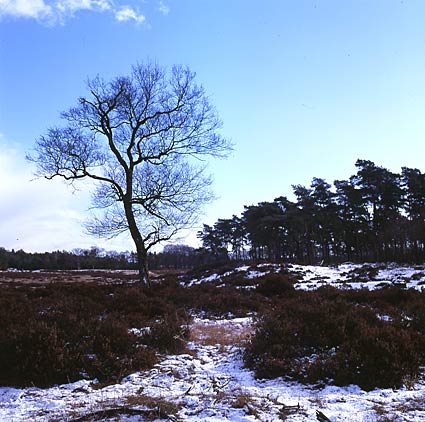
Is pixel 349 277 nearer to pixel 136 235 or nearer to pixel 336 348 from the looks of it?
pixel 136 235

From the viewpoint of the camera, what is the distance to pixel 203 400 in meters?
4.01

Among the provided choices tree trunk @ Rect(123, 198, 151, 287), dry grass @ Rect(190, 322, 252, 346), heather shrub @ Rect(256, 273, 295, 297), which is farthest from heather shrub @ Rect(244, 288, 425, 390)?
tree trunk @ Rect(123, 198, 151, 287)

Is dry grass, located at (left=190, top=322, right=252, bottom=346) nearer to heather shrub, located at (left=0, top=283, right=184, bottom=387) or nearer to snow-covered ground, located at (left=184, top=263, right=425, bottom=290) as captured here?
heather shrub, located at (left=0, top=283, right=184, bottom=387)

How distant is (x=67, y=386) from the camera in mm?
4652

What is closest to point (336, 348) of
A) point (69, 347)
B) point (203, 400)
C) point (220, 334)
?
point (203, 400)

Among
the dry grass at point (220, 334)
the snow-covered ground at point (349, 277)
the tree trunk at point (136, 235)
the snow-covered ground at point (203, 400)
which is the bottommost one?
the dry grass at point (220, 334)

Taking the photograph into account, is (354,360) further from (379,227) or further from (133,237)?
(379,227)

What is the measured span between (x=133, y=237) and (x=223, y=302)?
468 cm

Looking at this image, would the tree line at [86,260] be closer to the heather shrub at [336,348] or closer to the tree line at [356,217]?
the tree line at [356,217]

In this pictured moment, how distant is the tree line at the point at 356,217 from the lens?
3478 cm

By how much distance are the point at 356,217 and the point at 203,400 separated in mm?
41135

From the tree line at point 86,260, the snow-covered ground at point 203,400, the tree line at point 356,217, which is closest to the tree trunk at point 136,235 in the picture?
the snow-covered ground at point 203,400

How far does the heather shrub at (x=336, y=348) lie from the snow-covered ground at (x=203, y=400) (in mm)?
243

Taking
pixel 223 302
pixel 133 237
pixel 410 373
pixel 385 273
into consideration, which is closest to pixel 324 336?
A: pixel 410 373
